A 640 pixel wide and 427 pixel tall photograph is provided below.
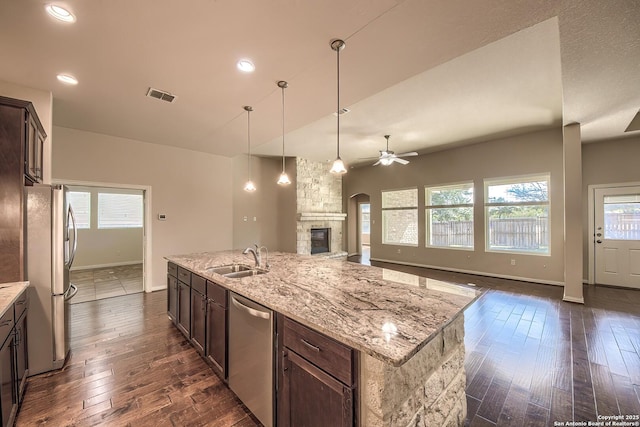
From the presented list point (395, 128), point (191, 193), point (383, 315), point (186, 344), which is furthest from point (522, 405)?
point (191, 193)

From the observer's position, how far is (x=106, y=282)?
5469mm

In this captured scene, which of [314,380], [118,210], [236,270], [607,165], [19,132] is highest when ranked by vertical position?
[607,165]

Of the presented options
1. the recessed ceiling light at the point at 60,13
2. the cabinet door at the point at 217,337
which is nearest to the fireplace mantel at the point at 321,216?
the cabinet door at the point at 217,337

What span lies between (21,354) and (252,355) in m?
1.95

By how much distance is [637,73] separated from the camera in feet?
8.23

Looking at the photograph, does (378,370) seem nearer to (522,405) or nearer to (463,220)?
(522,405)

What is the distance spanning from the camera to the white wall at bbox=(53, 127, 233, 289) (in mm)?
4234

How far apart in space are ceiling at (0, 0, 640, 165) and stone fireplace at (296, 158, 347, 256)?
301 cm

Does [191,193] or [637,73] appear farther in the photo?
[191,193]

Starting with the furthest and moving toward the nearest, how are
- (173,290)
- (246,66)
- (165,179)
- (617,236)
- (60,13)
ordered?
(165,179), (617,236), (173,290), (246,66), (60,13)

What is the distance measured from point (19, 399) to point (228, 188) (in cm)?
467

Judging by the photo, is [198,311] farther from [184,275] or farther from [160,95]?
[160,95]

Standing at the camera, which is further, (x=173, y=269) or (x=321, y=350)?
(x=173, y=269)

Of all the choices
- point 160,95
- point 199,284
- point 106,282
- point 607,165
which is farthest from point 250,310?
point 607,165
